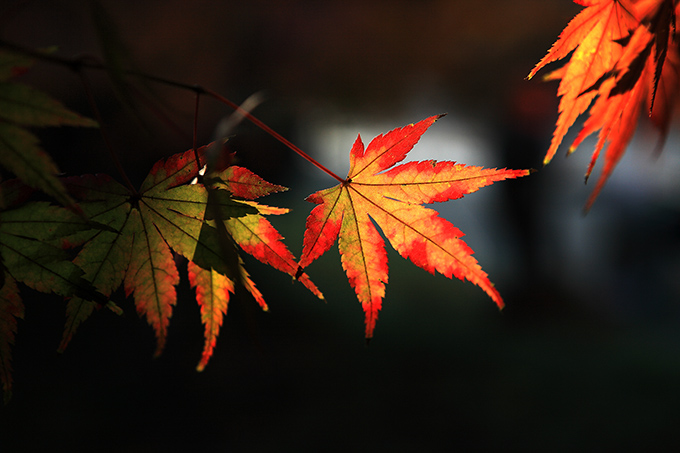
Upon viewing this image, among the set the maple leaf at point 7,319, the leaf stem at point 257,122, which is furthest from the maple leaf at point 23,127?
the maple leaf at point 7,319

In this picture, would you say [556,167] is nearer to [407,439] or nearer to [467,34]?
[467,34]

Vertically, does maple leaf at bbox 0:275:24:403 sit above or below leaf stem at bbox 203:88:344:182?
below

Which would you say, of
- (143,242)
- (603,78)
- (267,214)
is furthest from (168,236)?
(603,78)

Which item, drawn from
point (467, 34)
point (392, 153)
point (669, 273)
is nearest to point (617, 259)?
point (669, 273)

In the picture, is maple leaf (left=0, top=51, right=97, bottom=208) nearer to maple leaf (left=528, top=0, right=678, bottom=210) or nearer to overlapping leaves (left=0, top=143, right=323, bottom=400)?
overlapping leaves (left=0, top=143, right=323, bottom=400)

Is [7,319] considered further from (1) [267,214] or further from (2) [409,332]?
(2) [409,332]

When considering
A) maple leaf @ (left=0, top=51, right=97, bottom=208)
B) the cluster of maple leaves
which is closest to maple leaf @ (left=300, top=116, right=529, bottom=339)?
the cluster of maple leaves
